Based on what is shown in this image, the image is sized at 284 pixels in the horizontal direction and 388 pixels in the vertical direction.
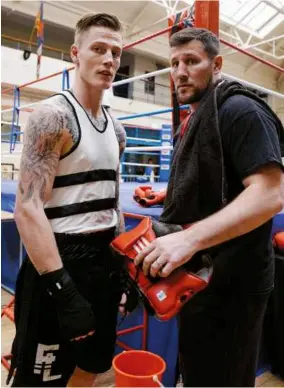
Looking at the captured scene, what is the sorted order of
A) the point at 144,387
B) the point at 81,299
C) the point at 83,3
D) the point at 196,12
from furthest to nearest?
the point at 83,3
the point at 196,12
the point at 144,387
the point at 81,299

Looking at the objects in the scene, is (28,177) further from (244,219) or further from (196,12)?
(196,12)

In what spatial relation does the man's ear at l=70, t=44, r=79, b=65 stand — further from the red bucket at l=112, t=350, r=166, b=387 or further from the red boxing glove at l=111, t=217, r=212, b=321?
the red bucket at l=112, t=350, r=166, b=387

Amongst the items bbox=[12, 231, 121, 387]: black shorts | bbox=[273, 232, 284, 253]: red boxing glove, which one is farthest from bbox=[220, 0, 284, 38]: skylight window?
bbox=[12, 231, 121, 387]: black shorts

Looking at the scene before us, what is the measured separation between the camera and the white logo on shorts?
3.75 feet

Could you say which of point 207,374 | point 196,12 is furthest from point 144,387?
point 196,12

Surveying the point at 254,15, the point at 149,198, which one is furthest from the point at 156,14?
the point at 149,198

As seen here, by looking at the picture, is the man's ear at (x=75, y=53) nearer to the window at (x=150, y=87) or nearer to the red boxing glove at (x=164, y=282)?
the red boxing glove at (x=164, y=282)

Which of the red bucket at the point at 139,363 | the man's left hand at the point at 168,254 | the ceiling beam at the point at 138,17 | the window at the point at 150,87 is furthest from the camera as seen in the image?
the window at the point at 150,87

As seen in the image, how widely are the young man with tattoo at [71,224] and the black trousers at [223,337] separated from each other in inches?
12.7

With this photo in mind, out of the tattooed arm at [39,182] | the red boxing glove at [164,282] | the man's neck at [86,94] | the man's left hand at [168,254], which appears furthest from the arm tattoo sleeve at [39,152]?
the man's left hand at [168,254]

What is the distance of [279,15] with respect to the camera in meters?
10.0

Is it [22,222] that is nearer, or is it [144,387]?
[22,222]

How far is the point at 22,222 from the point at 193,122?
1.92 ft

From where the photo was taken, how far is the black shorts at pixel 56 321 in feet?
3.76
